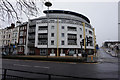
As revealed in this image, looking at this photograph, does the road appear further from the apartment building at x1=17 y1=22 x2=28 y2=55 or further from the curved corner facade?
the apartment building at x1=17 y1=22 x2=28 y2=55

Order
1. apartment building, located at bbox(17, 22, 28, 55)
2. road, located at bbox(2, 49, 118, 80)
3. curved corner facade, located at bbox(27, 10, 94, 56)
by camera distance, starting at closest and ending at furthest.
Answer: road, located at bbox(2, 49, 118, 80)
curved corner facade, located at bbox(27, 10, 94, 56)
apartment building, located at bbox(17, 22, 28, 55)

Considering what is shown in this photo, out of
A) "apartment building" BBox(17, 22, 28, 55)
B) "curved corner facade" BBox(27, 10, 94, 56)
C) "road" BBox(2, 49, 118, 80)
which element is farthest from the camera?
"apartment building" BBox(17, 22, 28, 55)

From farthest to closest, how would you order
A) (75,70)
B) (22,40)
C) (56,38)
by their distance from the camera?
(22,40) < (56,38) < (75,70)

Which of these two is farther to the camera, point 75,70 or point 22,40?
point 22,40

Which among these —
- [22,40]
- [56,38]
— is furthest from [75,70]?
[22,40]

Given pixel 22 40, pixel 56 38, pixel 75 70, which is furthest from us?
pixel 22 40

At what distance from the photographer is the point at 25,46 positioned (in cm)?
3234

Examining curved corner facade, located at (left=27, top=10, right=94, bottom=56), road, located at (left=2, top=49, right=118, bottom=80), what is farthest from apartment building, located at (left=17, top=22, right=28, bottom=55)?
road, located at (left=2, top=49, right=118, bottom=80)

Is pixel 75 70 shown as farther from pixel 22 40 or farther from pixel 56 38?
pixel 22 40

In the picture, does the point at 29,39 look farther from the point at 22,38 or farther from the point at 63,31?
the point at 63,31

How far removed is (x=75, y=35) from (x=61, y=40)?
645cm

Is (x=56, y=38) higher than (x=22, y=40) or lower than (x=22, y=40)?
higher

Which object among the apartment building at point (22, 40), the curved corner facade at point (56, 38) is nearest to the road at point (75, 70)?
the curved corner facade at point (56, 38)

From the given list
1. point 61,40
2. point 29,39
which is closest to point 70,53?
point 61,40
